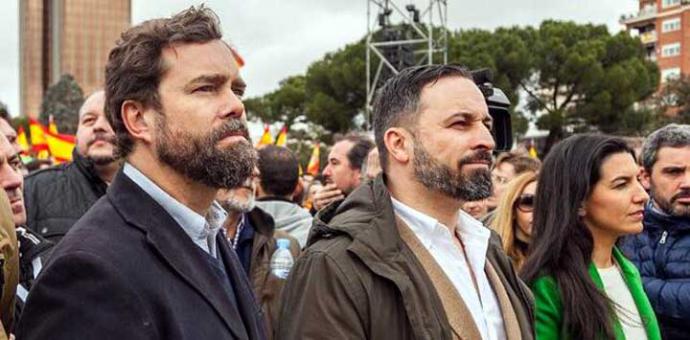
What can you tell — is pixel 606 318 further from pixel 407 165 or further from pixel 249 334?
pixel 249 334

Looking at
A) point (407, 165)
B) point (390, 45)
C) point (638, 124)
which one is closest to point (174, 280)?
point (407, 165)

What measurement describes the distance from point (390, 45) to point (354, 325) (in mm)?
17298

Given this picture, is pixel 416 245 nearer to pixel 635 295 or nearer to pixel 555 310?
pixel 555 310

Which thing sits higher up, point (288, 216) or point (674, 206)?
point (674, 206)

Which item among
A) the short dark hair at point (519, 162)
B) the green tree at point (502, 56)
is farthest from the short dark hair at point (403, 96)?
the green tree at point (502, 56)

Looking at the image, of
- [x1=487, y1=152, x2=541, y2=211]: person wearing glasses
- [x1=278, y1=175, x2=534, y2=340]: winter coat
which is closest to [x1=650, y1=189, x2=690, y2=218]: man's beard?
[x1=487, y1=152, x2=541, y2=211]: person wearing glasses

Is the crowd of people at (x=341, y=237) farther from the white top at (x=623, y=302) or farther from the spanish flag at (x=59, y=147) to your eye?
the spanish flag at (x=59, y=147)

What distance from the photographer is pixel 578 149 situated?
325 centimetres

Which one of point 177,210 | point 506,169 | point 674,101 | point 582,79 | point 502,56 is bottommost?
point 506,169

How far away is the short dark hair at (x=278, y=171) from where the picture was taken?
4.48 m

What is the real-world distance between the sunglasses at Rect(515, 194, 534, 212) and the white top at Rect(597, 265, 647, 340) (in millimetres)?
618

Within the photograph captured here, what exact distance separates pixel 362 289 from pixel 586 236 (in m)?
1.30

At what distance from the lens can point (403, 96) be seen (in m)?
2.62

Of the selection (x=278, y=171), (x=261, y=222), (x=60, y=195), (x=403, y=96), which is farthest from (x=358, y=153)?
(x=403, y=96)
